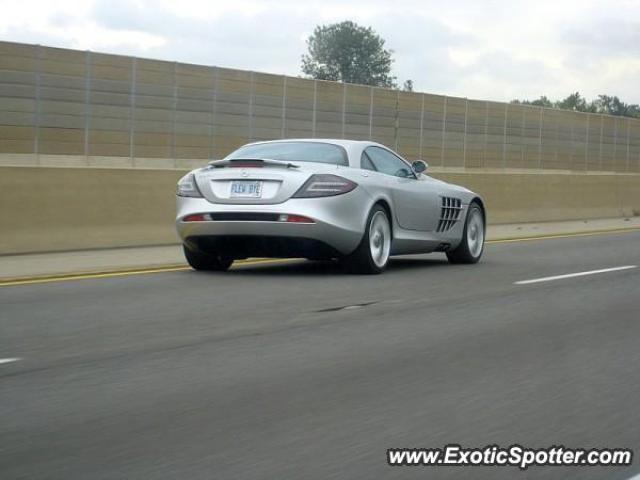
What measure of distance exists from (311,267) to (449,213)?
1782 millimetres

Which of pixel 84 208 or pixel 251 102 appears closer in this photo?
pixel 84 208

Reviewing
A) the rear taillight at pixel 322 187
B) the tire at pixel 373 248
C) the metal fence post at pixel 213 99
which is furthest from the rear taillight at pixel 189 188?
the metal fence post at pixel 213 99

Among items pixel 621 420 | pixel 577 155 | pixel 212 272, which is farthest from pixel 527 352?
pixel 577 155

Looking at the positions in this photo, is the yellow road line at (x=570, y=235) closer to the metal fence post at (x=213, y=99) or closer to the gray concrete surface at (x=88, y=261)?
the metal fence post at (x=213, y=99)

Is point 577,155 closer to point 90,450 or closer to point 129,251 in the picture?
point 129,251

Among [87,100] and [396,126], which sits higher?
[396,126]

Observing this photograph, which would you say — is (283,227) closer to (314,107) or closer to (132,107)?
(132,107)

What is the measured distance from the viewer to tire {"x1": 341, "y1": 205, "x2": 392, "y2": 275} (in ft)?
41.5

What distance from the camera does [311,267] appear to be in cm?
1407

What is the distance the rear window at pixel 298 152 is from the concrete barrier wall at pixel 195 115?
6.66 metres

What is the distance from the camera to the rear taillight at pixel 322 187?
12258 millimetres

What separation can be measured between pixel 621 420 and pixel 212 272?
7418mm

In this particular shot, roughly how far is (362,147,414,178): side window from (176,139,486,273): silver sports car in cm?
2

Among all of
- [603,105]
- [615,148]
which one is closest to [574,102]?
[603,105]
